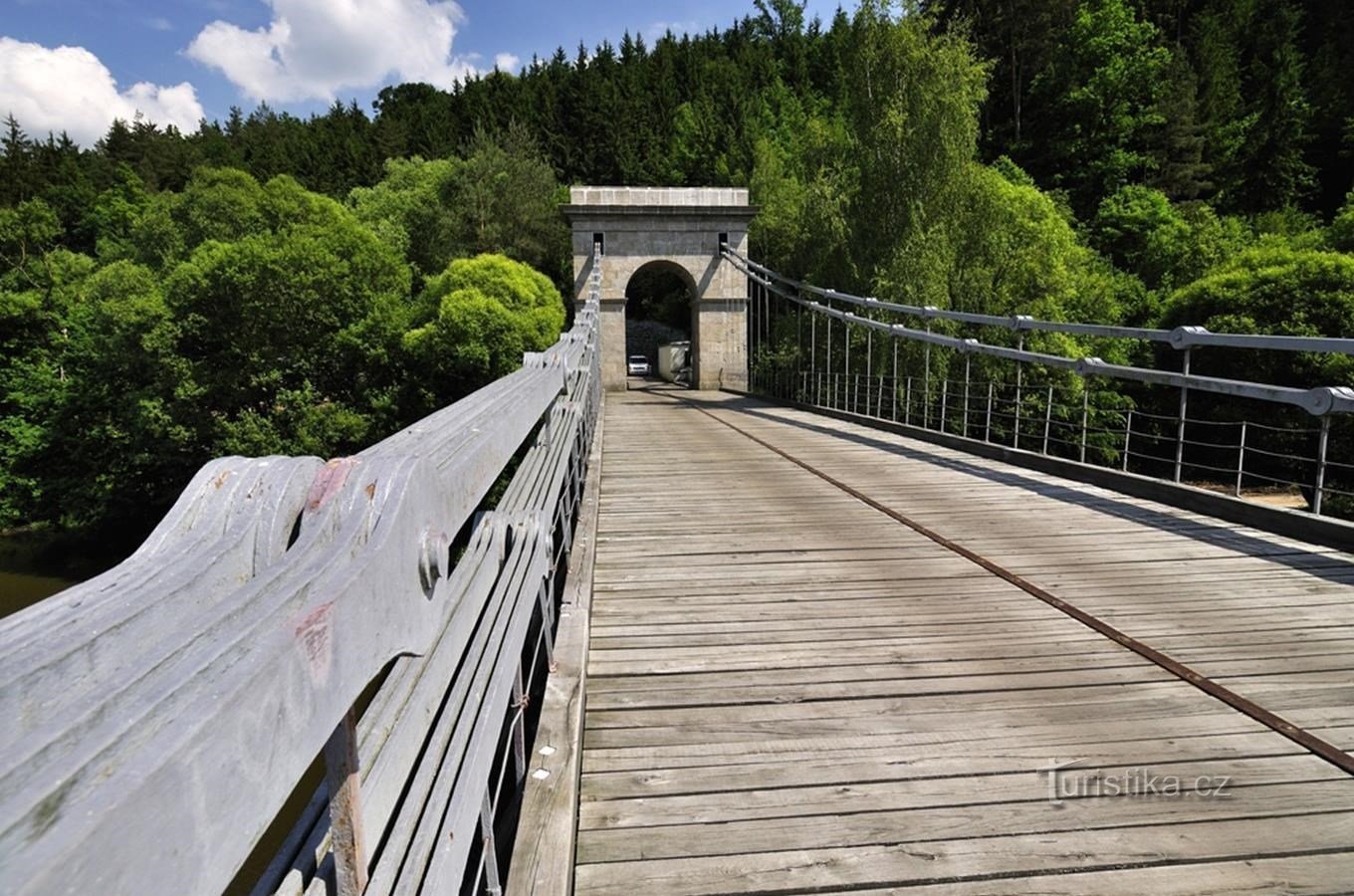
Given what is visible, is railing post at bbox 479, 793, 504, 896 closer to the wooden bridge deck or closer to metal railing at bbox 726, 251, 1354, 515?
the wooden bridge deck

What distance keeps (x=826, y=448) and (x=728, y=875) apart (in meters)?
6.26

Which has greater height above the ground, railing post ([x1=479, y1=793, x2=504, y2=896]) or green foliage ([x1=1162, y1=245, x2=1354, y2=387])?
green foliage ([x1=1162, y1=245, x2=1354, y2=387])

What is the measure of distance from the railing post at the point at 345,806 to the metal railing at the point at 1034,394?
165 inches

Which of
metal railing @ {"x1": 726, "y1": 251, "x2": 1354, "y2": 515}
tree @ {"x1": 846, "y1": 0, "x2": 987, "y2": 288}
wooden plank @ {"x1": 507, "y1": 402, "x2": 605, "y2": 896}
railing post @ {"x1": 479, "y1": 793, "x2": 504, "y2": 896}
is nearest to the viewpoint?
railing post @ {"x1": 479, "y1": 793, "x2": 504, "y2": 896}

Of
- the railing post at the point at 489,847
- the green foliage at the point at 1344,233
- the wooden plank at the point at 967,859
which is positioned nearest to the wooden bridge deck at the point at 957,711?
the wooden plank at the point at 967,859

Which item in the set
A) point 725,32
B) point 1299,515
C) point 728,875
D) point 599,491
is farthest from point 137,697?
point 725,32

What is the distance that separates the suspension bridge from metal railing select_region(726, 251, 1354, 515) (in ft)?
1.30

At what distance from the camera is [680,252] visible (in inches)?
773

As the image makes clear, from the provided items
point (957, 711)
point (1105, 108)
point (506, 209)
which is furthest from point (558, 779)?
point (1105, 108)

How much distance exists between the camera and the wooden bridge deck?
1577 millimetres

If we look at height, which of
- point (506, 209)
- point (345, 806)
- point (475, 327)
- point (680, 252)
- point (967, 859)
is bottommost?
point (967, 859)

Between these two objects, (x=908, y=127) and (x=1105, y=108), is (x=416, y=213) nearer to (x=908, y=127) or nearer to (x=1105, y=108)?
(x=908, y=127)

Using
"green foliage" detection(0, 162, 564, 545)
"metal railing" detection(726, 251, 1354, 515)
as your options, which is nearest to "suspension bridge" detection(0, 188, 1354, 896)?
"metal railing" detection(726, 251, 1354, 515)

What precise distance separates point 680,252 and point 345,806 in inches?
772
